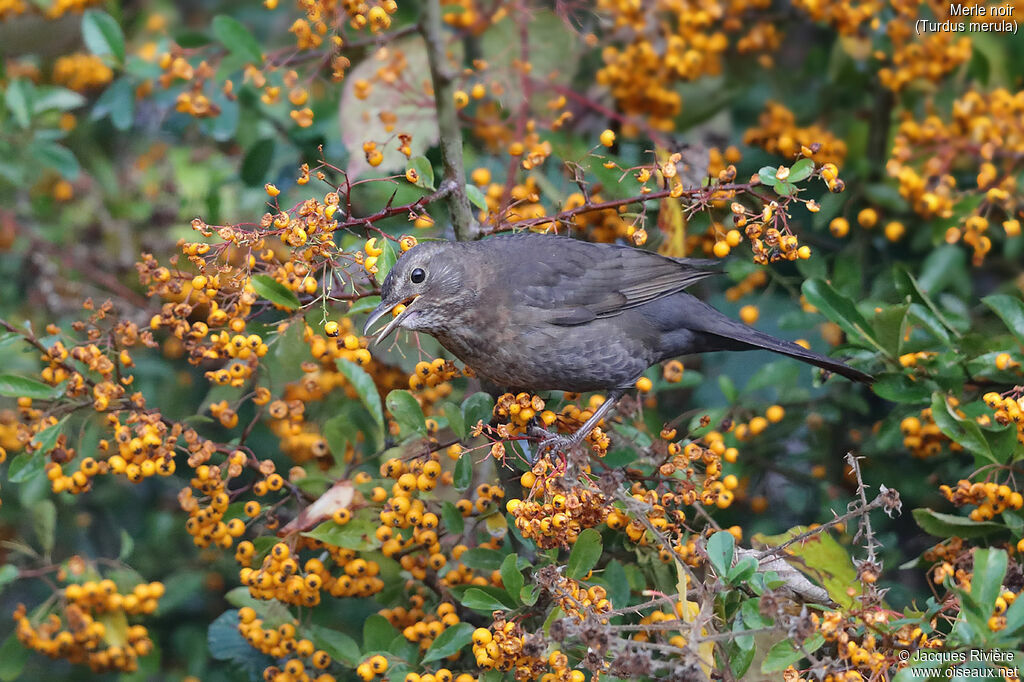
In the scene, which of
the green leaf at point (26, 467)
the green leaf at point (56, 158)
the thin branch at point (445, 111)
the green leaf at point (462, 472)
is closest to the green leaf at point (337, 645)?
the green leaf at point (462, 472)

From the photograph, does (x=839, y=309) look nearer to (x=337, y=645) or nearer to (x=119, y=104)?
(x=337, y=645)

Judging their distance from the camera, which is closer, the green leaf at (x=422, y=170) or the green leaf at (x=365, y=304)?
the green leaf at (x=422, y=170)

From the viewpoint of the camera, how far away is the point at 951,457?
3.81 meters

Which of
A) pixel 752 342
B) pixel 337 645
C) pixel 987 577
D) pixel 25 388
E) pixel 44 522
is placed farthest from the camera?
pixel 44 522

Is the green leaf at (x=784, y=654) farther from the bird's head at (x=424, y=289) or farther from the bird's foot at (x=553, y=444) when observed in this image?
the bird's head at (x=424, y=289)

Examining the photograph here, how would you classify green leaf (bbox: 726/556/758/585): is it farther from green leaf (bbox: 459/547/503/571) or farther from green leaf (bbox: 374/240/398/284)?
green leaf (bbox: 374/240/398/284)

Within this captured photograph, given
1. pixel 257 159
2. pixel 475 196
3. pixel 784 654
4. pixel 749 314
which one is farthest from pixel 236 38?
pixel 784 654

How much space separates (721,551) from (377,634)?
1180mm

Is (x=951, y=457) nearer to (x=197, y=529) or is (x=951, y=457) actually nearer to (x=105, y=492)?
(x=197, y=529)

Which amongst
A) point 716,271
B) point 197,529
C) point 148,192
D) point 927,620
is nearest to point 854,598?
point 927,620

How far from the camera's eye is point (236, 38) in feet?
14.2

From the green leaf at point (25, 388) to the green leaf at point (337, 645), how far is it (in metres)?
1.18

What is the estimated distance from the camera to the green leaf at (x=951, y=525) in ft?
10.3

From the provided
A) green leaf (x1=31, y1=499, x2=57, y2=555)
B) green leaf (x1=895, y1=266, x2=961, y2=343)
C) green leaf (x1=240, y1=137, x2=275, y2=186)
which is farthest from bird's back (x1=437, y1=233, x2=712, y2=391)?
green leaf (x1=31, y1=499, x2=57, y2=555)
